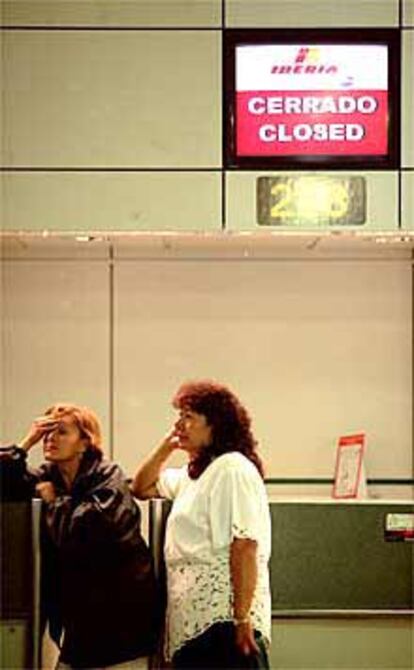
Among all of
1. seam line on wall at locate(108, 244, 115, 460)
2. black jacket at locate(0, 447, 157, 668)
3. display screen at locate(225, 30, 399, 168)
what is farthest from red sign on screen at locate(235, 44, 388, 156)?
black jacket at locate(0, 447, 157, 668)

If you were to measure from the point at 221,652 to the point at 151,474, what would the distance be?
2.58 ft

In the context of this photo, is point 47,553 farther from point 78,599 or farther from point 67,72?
point 67,72

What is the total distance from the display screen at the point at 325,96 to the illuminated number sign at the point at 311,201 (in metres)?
0.08

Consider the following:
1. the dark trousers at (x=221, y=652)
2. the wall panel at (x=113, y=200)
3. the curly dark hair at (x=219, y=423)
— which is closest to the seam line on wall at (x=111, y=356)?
the wall panel at (x=113, y=200)

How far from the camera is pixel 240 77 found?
4.66 metres

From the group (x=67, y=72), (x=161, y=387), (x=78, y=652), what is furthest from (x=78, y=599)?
(x=67, y=72)

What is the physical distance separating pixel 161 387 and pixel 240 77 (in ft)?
4.82

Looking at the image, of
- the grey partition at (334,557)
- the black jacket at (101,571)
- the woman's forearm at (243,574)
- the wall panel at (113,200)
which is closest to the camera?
the woman's forearm at (243,574)

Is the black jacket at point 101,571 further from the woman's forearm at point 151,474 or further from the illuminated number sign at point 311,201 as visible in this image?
the illuminated number sign at point 311,201

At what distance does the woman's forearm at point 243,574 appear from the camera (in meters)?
3.99

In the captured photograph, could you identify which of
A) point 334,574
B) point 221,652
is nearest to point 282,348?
point 334,574

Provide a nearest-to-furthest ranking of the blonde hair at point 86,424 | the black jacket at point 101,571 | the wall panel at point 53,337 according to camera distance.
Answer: the black jacket at point 101,571 < the blonde hair at point 86,424 < the wall panel at point 53,337

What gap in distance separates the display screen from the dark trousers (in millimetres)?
1762

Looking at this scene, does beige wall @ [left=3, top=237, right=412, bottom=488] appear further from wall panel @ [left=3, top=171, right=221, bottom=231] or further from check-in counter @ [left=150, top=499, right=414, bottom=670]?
check-in counter @ [left=150, top=499, right=414, bottom=670]
